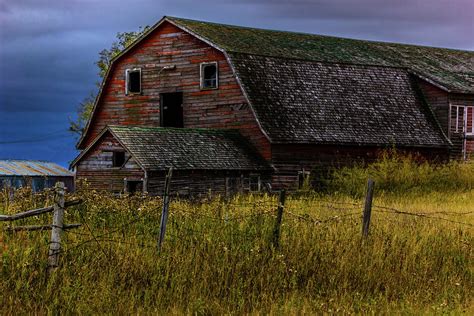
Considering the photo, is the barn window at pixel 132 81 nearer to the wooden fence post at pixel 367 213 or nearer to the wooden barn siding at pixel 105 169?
the wooden barn siding at pixel 105 169

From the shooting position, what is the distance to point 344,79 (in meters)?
38.6

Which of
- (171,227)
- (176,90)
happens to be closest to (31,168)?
(176,90)

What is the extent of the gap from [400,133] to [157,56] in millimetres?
10810

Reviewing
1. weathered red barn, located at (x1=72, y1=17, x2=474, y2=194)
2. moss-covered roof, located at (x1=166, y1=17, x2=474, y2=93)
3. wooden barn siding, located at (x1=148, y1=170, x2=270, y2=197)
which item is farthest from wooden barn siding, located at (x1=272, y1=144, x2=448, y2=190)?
moss-covered roof, located at (x1=166, y1=17, x2=474, y2=93)

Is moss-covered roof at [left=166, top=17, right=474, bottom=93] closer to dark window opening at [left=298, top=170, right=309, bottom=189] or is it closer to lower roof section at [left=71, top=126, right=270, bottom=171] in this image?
lower roof section at [left=71, top=126, right=270, bottom=171]

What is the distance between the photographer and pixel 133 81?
129ft

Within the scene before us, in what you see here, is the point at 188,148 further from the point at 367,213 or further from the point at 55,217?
the point at 55,217

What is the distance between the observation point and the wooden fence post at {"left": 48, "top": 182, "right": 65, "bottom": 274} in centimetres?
1084

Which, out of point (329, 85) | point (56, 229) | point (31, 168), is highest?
point (329, 85)

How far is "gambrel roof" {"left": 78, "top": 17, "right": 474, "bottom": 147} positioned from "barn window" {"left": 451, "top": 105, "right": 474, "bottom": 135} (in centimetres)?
96

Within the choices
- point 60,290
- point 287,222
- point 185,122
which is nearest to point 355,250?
point 287,222

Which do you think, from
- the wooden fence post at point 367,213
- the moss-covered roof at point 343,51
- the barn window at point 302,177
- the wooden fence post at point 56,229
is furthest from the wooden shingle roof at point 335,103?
the wooden fence post at point 56,229

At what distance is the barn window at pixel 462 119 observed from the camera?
133ft

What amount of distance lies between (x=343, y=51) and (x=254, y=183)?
35.6ft
